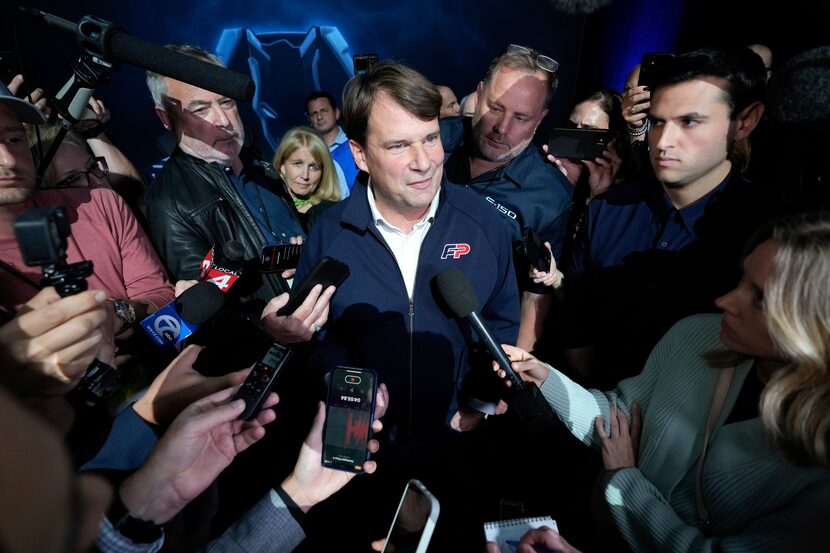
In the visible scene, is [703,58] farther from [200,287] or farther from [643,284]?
[200,287]

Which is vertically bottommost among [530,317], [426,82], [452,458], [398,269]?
[452,458]

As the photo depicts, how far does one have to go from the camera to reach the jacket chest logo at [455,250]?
6.17ft

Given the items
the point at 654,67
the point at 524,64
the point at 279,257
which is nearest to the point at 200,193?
the point at 279,257

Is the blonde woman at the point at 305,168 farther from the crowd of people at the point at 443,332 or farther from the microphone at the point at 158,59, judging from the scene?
the microphone at the point at 158,59

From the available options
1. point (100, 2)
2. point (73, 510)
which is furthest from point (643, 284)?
point (100, 2)

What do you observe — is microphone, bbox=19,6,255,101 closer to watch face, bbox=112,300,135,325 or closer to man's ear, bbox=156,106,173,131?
watch face, bbox=112,300,135,325

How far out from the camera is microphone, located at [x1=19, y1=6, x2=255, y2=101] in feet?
4.10

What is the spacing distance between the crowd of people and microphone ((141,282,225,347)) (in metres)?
0.10

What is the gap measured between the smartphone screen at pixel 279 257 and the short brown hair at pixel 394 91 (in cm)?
65

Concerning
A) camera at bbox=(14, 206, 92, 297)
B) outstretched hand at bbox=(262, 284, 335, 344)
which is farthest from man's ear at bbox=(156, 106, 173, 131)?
camera at bbox=(14, 206, 92, 297)

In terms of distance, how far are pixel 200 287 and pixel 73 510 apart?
4.46ft

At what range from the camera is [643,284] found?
2.08m

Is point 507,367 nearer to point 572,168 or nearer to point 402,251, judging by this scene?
point 402,251

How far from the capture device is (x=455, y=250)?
1.90 meters
